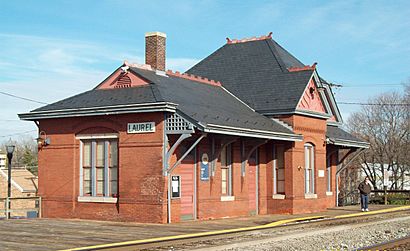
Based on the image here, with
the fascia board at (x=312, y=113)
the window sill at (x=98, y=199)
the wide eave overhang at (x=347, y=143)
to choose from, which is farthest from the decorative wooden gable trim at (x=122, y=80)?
the wide eave overhang at (x=347, y=143)

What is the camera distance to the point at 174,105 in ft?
68.9

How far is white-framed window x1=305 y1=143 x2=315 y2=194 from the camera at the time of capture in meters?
28.2

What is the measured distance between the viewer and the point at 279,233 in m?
18.9

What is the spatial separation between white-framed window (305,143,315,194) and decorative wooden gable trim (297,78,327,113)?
5.49 feet

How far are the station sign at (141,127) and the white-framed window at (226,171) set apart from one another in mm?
3983

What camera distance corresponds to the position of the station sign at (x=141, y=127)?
71.1ft

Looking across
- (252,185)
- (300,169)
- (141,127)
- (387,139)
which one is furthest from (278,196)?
(387,139)

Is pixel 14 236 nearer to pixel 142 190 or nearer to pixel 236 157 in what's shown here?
pixel 142 190

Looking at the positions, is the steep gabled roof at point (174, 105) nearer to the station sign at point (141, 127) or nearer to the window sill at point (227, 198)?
the station sign at point (141, 127)

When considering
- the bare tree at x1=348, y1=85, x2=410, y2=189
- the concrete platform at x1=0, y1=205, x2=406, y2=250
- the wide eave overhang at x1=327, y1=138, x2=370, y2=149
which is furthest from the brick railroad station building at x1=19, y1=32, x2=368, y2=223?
the bare tree at x1=348, y1=85, x2=410, y2=189

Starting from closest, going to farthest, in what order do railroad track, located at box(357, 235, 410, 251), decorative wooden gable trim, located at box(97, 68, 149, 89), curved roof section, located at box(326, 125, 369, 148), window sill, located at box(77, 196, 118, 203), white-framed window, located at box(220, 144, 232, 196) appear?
railroad track, located at box(357, 235, 410, 251) → window sill, located at box(77, 196, 118, 203) → decorative wooden gable trim, located at box(97, 68, 149, 89) → white-framed window, located at box(220, 144, 232, 196) → curved roof section, located at box(326, 125, 369, 148)

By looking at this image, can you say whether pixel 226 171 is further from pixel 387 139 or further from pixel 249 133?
pixel 387 139

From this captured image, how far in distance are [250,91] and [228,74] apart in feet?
7.40

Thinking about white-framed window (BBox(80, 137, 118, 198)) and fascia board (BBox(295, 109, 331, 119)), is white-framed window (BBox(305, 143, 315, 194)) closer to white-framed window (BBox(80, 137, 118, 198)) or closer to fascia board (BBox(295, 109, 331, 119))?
fascia board (BBox(295, 109, 331, 119))
